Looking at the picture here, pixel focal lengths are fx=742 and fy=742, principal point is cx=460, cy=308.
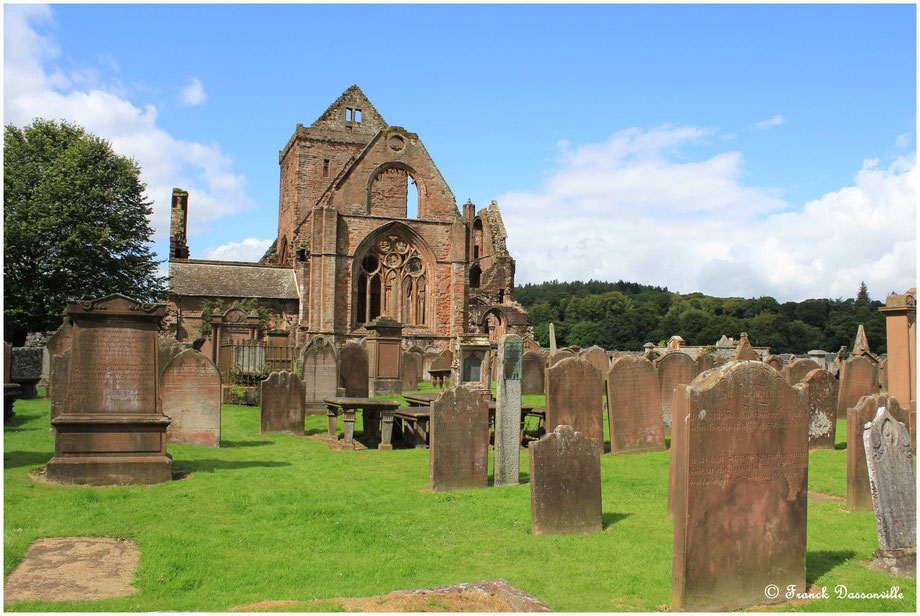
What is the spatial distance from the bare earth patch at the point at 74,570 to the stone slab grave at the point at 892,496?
5481 millimetres

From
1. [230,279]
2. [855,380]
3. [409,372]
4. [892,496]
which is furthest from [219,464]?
[230,279]

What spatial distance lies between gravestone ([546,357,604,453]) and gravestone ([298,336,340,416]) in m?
6.92

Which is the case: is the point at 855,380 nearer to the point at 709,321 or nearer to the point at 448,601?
the point at 448,601

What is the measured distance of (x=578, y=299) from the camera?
95875 mm

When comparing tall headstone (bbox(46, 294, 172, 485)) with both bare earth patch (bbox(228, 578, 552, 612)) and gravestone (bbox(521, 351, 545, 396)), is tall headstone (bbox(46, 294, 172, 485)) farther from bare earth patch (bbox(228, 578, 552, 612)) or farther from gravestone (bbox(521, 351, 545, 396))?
gravestone (bbox(521, 351, 545, 396))

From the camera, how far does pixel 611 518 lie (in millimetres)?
7461

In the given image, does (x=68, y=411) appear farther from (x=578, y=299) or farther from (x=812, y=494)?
(x=578, y=299)

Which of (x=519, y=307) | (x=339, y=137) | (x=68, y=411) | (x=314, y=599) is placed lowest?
(x=314, y=599)

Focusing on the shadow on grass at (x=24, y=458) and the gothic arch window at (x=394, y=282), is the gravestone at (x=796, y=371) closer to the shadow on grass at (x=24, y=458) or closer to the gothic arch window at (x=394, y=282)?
the shadow on grass at (x=24, y=458)

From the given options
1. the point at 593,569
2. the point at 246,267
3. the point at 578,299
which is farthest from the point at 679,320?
the point at 593,569

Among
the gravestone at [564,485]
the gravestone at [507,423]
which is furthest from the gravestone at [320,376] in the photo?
the gravestone at [564,485]

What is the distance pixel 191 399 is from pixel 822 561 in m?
8.91

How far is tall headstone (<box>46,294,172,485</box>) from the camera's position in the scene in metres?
8.55

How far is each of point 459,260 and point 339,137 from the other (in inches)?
536
